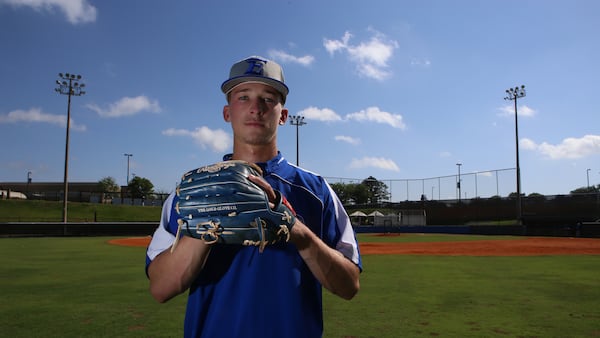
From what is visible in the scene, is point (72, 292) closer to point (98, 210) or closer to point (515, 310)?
point (515, 310)

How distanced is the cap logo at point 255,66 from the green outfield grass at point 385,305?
99 cm

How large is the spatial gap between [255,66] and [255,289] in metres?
0.88

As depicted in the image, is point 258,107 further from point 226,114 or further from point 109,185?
point 109,185

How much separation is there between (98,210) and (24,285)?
46.7 m

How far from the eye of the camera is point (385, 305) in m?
6.34

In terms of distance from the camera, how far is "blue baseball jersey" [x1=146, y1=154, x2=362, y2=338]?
168 cm

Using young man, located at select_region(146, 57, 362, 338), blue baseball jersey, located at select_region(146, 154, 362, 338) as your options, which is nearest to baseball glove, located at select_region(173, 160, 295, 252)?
young man, located at select_region(146, 57, 362, 338)

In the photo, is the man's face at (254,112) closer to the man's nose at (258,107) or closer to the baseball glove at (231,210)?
the man's nose at (258,107)

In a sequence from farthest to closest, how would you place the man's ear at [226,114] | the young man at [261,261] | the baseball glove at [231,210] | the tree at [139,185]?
the tree at [139,185] < the man's ear at [226,114] < the young man at [261,261] < the baseball glove at [231,210]

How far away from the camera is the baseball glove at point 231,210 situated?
1.53 meters

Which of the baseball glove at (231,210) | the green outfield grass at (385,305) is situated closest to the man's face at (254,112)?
the baseball glove at (231,210)

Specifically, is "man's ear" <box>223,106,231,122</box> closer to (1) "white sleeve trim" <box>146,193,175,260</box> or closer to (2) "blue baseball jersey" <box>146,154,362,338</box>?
(2) "blue baseball jersey" <box>146,154,362,338</box>

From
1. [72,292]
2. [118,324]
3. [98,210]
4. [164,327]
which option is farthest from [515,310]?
[98,210]

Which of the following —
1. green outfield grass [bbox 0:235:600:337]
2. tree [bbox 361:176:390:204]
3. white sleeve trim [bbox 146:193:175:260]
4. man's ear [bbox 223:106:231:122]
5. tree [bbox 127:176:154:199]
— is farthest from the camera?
tree [bbox 127:176:154:199]
